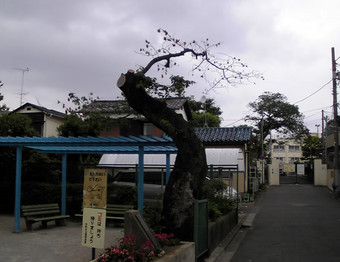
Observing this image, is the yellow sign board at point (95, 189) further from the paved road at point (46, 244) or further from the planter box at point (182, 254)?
the paved road at point (46, 244)

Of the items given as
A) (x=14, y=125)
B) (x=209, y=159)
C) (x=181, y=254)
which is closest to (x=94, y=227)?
(x=181, y=254)

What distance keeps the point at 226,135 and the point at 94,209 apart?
1796 centimetres

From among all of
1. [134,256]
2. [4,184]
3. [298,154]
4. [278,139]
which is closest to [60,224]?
[4,184]

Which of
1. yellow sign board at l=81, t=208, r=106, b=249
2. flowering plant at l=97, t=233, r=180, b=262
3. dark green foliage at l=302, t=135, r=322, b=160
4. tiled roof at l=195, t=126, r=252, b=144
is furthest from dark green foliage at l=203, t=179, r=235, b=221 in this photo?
dark green foliage at l=302, t=135, r=322, b=160

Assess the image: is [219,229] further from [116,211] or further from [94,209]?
[94,209]

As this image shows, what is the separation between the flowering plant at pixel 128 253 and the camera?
548 centimetres

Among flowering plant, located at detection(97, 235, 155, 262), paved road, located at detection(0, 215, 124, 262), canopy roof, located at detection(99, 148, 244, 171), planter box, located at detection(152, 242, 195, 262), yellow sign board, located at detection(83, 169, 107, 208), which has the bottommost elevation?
paved road, located at detection(0, 215, 124, 262)

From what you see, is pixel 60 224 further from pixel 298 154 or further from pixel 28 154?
pixel 298 154

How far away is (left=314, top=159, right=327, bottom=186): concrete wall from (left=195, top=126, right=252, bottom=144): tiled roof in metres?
15.2

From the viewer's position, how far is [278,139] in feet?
161

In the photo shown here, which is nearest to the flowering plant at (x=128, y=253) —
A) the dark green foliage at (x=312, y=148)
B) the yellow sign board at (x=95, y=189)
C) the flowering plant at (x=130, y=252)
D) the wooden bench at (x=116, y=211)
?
the flowering plant at (x=130, y=252)

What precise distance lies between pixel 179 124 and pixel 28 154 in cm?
883

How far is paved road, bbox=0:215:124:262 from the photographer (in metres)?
7.01

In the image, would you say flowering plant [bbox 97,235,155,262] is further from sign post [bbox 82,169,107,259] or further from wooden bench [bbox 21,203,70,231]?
wooden bench [bbox 21,203,70,231]
